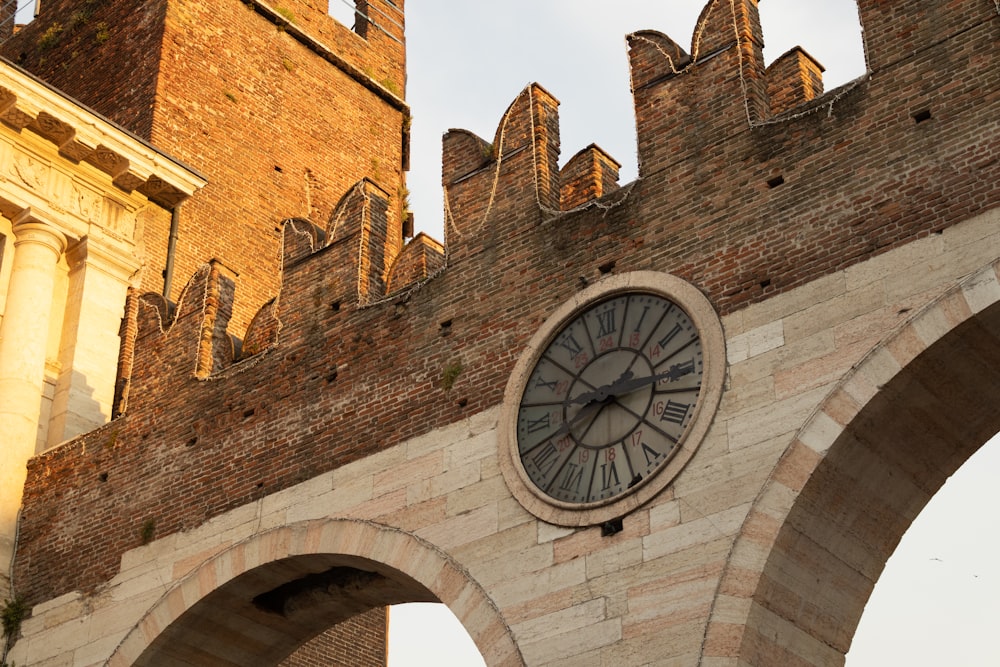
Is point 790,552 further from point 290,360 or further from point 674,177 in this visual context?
point 290,360

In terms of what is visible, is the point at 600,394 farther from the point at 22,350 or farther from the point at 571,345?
the point at 22,350

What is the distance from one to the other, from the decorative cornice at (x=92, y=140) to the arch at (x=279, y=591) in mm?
5477

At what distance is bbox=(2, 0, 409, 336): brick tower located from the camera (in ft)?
62.5

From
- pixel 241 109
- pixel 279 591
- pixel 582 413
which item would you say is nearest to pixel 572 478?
pixel 582 413

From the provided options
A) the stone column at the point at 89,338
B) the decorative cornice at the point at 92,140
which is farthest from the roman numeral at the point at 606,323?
the decorative cornice at the point at 92,140

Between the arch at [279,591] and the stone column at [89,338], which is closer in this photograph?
the arch at [279,591]

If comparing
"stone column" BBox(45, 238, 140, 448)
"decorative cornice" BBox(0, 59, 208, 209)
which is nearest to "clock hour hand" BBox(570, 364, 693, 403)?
"stone column" BBox(45, 238, 140, 448)

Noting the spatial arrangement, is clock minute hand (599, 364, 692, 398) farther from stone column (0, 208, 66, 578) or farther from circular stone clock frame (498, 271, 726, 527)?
stone column (0, 208, 66, 578)

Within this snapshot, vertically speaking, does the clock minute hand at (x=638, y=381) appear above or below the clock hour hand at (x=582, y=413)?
above

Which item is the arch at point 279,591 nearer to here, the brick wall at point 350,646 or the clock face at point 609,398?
the clock face at point 609,398

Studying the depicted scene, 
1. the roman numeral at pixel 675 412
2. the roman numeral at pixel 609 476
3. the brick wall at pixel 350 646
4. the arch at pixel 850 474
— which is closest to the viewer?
the arch at pixel 850 474

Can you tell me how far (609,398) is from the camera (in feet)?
39.5

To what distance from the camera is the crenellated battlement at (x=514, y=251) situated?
1131cm

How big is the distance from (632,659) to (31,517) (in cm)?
707
